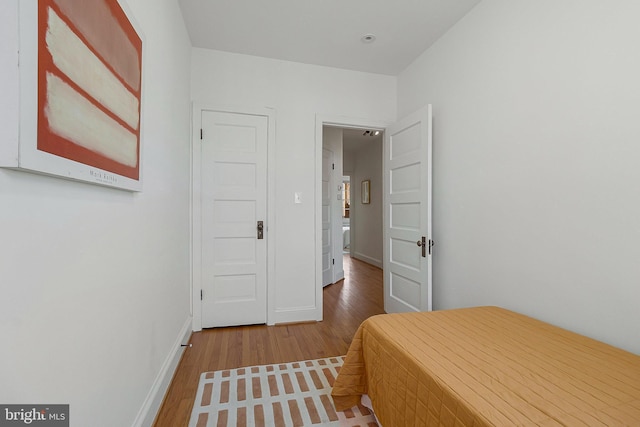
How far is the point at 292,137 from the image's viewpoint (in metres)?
2.80

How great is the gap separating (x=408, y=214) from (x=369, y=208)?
3.60 metres

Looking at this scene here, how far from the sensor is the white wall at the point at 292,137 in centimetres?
A: 271

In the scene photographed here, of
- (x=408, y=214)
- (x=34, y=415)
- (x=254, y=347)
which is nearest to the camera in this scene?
(x=34, y=415)

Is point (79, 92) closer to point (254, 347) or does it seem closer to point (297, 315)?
point (254, 347)

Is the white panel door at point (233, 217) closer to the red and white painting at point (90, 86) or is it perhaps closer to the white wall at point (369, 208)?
the red and white painting at point (90, 86)

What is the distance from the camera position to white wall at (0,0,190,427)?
0.64 m

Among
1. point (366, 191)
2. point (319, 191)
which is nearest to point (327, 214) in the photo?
point (319, 191)

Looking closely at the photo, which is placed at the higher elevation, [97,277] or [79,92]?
[79,92]

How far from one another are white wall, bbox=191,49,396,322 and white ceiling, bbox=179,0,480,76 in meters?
0.14

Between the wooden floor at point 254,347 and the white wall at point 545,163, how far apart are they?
3.30 ft

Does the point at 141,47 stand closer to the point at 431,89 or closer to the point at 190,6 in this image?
the point at 190,6

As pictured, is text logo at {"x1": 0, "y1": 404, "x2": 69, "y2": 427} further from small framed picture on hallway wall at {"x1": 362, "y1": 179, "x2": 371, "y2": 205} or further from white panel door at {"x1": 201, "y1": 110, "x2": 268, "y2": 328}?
small framed picture on hallway wall at {"x1": 362, "y1": 179, "x2": 371, "y2": 205}

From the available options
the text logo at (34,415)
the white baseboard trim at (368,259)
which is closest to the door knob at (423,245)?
the text logo at (34,415)

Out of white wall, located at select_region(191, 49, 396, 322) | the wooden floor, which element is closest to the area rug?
the wooden floor
